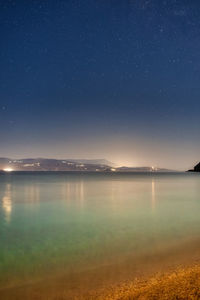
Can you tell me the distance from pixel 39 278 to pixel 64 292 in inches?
47.1

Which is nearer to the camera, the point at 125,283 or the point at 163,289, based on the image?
the point at 163,289

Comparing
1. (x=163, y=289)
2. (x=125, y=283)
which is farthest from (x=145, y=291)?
(x=125, y=283)

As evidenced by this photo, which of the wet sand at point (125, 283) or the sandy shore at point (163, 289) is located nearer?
the sandy shore at point (163, 289)

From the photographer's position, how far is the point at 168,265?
24.2 feet

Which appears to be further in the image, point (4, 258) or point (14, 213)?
point (14, 213)

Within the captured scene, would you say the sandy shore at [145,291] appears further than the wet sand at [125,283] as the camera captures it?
No

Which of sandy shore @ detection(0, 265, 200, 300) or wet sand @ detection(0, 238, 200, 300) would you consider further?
wet sand @ detection(0, 238, 200, 300)

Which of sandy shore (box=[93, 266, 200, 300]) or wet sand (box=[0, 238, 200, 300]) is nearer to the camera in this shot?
sandy shore (box=[93, 266, 200, 300])

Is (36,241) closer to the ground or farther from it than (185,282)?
closer to the ground

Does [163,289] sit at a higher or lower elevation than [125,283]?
higher

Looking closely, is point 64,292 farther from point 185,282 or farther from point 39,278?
point 185,282

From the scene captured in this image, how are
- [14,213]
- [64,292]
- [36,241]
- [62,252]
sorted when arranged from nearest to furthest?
[64,292], [62,252], [36,241], [14,213]

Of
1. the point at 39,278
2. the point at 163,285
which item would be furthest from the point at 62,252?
the point at 163,285

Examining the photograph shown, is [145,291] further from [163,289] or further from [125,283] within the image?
[125,283]
